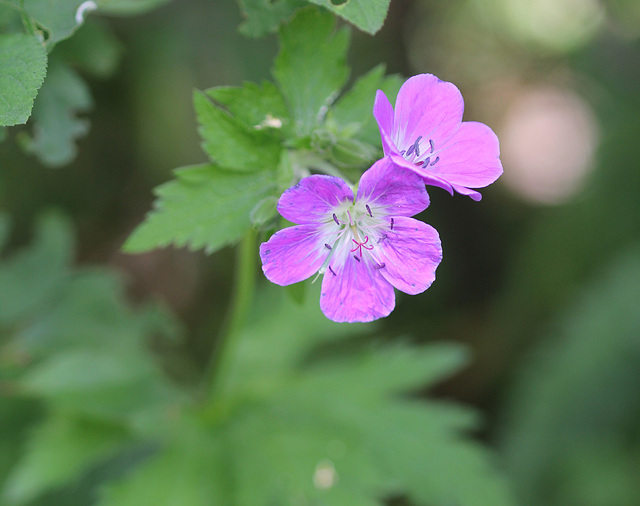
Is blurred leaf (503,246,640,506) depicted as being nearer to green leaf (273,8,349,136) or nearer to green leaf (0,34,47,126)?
green leaf (273,8,349,136)

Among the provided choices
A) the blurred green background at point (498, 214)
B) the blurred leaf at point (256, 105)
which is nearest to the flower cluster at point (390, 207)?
the blurred leaf at point (256, 105)

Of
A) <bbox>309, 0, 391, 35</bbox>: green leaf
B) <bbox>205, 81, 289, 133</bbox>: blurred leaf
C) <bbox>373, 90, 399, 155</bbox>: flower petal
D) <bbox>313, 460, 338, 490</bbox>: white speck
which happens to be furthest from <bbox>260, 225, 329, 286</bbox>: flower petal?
<bbox>313, 460, 338, 490</bbox>: white speck

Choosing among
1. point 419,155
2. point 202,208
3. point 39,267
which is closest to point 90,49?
point 202,208

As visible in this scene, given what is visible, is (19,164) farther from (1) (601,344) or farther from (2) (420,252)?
(1) (601,344)

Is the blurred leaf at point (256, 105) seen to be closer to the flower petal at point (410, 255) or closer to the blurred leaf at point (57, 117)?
the flower petal at point (410, 255)

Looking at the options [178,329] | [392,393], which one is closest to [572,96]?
[392,393]
